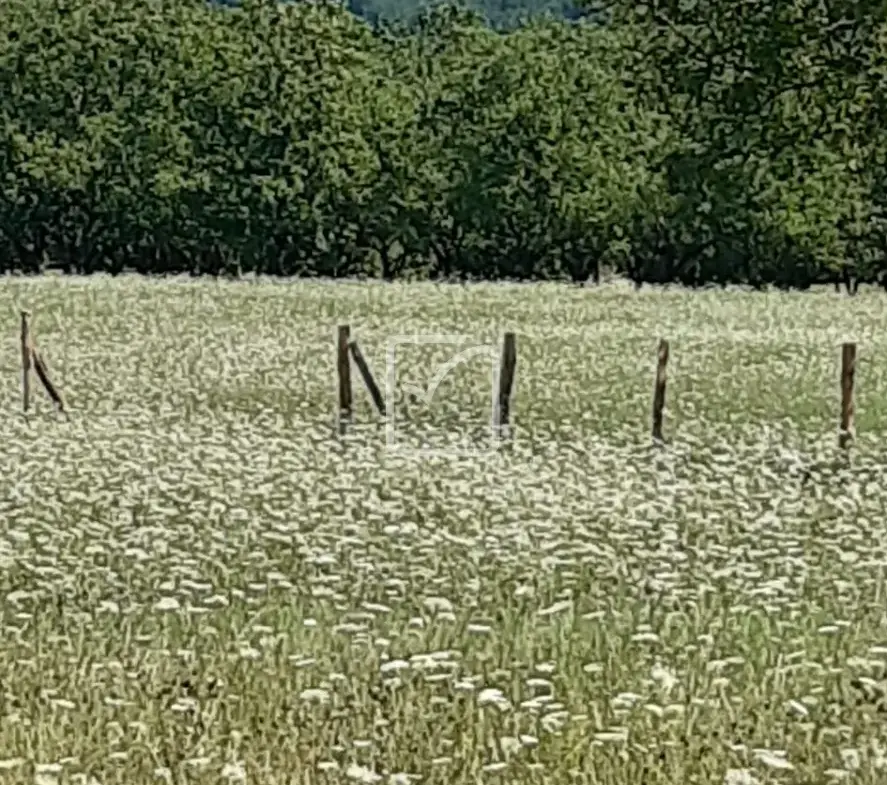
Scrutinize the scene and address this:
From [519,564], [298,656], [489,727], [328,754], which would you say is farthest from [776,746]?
[519,564]

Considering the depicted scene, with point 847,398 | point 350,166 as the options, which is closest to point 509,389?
point 847,398

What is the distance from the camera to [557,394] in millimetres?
31031

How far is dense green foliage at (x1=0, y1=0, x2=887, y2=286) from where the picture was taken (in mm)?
80750

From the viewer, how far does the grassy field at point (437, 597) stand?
29.6ft

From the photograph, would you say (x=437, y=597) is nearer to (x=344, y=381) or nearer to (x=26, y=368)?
(x=344, y=381)

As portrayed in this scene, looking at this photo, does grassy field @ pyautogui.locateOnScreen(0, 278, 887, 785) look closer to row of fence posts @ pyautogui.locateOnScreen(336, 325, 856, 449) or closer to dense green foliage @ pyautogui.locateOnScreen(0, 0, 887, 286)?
row of fence posts @ pyautogui.locateOnScreen(336, 325, 856, 449)

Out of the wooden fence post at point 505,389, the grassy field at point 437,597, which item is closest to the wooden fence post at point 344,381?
the grassy field at point 437,597

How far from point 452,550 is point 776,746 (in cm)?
574

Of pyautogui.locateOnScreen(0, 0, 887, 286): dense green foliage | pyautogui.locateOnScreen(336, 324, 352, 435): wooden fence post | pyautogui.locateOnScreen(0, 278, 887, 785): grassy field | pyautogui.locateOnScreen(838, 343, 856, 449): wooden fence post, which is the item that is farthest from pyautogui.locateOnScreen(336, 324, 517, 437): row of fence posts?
pyautogui.locateOnScreen(0, 0, 887, 286): dense green foliage

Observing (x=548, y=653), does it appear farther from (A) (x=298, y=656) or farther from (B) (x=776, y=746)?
(B) (x=776, y=746)

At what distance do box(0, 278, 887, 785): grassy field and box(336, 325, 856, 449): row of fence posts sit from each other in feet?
1.05

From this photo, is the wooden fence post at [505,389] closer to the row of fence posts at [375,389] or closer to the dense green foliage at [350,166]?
the row of fence posts at [375,389]

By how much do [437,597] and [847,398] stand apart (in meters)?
11.9

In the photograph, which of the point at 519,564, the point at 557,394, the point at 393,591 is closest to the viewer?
the point at 393,591
